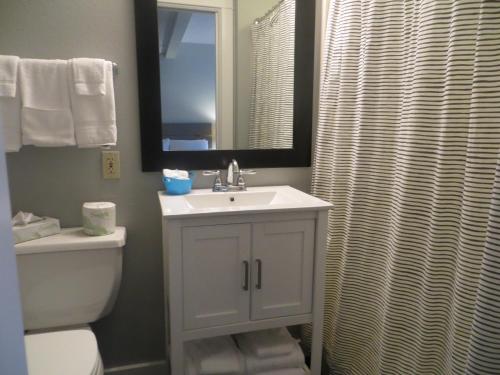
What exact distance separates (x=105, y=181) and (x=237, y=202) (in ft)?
1.98

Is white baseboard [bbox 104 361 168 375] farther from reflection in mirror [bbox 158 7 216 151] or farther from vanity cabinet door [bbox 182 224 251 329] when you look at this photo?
reflection in mirror [bbox 158 7 216 151]

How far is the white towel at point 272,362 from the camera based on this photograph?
58.4 inches

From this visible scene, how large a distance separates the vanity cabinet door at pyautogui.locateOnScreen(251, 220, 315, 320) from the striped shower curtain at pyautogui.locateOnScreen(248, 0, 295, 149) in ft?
1.79

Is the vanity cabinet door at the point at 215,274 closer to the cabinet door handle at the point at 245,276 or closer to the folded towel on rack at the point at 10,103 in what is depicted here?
the cabinet door handle at the point at 245,276

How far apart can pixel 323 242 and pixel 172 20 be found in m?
1.16

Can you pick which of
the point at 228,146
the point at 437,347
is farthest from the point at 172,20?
the point at 437,347

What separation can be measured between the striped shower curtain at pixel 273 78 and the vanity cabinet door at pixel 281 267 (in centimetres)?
54

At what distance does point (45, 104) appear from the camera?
1.41m

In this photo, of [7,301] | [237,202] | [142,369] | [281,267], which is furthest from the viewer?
[142,369]

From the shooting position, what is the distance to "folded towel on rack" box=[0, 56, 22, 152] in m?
1.34

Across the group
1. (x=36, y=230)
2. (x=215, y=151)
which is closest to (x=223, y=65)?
(x=215, y=151)

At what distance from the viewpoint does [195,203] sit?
1598 millimetres

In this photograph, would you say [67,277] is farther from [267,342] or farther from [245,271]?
[267,342]

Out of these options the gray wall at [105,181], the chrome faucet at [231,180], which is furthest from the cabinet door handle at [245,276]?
the gray wall at [105,181]
